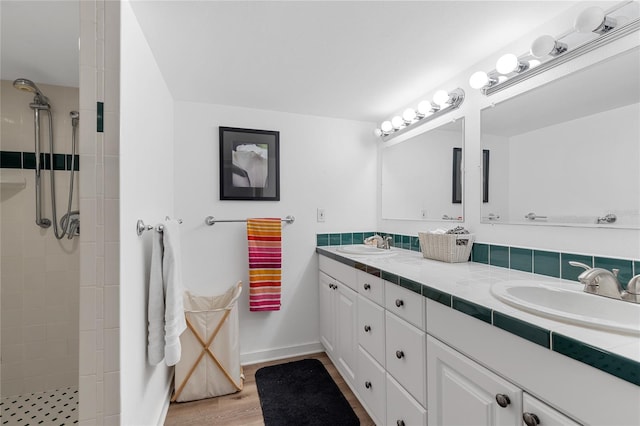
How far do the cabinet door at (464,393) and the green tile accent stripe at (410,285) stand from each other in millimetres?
185

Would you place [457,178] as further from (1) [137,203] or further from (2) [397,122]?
(1) [137,203]

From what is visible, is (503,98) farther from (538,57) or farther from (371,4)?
(371,4)

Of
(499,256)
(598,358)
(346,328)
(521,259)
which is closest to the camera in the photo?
(598,358)

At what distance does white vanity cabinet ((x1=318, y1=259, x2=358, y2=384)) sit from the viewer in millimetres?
1840

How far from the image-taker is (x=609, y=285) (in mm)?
978

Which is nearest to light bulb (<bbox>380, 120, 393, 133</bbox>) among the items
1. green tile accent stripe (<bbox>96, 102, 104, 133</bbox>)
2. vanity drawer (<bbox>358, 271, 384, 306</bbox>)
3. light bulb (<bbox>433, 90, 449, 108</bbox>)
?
light bulb (<bbox>433, 90, 449, 108</bbox>)

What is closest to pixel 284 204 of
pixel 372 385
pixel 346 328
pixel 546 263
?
pixel 346 328

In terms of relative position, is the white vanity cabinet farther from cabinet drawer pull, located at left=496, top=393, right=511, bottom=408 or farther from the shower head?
the shower head

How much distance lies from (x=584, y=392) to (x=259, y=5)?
1.63 metres

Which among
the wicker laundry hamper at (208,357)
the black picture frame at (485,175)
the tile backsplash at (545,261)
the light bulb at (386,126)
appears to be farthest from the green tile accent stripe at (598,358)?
the light bulb at (386,126)

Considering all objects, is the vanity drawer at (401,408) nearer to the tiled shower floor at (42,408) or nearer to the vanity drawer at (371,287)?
the vanity drawer at (371,287)

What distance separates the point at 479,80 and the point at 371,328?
4.78 ft

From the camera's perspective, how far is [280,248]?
2.25 meters

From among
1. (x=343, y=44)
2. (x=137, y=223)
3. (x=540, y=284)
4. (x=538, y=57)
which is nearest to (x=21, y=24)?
(x=137, y=223)
